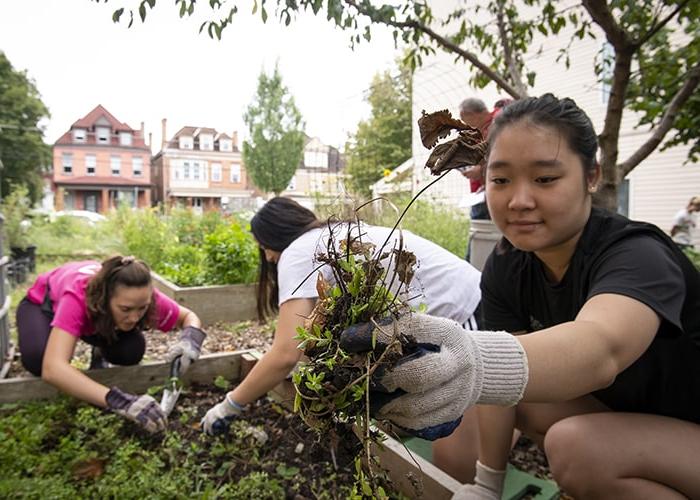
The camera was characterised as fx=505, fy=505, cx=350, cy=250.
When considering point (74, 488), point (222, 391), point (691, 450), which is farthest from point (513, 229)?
point (222, 391)

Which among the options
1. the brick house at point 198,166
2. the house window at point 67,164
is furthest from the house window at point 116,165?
the house window at point 67,164

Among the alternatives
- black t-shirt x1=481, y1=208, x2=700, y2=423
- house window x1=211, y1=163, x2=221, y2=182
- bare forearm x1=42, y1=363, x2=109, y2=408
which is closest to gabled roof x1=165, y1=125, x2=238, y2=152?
house window x1=211, y1=163, x2=221, y2=182

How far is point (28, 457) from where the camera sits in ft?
6.53

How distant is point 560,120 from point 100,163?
39.4 meters

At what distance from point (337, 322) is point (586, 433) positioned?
860 millimetres

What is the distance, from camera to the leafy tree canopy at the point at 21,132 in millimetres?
21375

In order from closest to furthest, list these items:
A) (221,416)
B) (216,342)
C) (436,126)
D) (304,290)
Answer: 1. (436,126)
2. (304,290)
3. (221,416)
4. (216,342)

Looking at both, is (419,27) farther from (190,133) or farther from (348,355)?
(190,133)

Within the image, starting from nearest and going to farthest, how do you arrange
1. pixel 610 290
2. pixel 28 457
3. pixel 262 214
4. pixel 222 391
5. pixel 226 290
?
pixel 610 290, pixel 28 457, pixel 262 214, pixel 222 391, pixel 226 290

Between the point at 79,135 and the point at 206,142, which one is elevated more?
the point at 206,142

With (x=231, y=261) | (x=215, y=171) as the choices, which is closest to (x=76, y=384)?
(x=231, y=261)

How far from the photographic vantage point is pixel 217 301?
496 centimetres

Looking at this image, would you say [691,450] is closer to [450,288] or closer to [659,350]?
[659,350]

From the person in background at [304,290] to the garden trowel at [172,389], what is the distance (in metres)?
0.37
